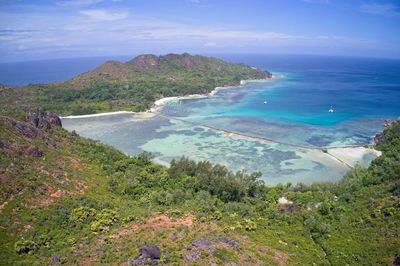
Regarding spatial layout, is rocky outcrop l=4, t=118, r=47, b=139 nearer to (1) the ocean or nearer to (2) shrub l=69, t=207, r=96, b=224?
(2) shrub l=69, t=207, r=96, b=224

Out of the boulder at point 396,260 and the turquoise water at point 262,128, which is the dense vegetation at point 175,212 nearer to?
the boulder at point 396,260

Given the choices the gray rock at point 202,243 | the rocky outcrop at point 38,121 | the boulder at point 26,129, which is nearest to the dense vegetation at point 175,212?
the boulder at point 26,129

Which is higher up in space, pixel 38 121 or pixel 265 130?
pixel 38 121

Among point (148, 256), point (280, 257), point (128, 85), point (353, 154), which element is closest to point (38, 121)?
point (148, 256)

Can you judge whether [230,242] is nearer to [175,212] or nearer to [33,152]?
[175,212]

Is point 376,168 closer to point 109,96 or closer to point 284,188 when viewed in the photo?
point 284,188

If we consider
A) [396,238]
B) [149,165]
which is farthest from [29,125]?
[396,238]
